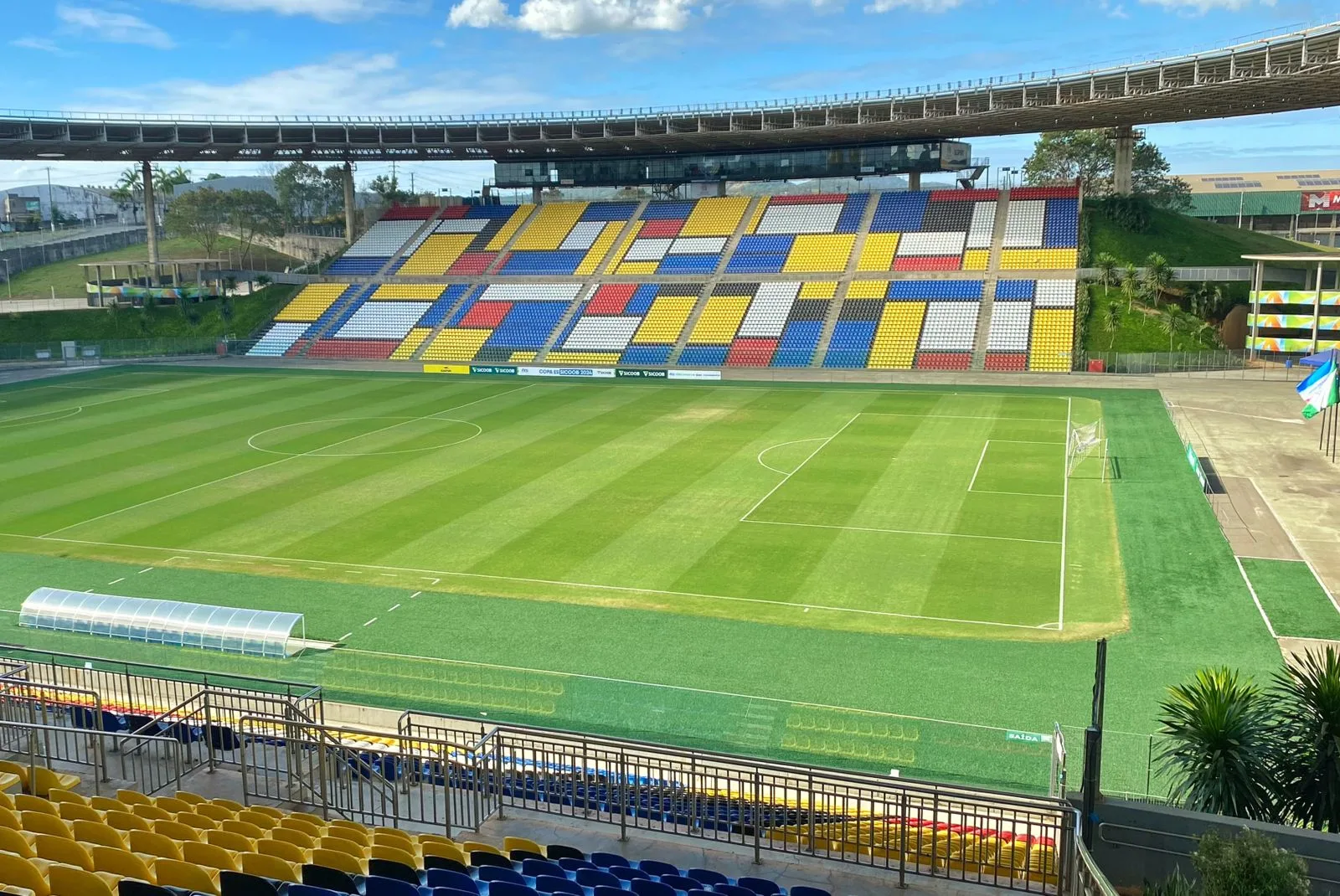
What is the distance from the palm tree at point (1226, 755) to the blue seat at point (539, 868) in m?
7.58

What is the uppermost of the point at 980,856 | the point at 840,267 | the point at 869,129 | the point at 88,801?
the point at 869,129

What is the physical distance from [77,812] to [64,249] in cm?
11132

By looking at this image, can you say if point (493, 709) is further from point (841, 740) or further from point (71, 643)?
point (71, 643)

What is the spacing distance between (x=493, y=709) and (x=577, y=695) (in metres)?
1.66

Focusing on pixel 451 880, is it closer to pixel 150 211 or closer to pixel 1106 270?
pixel 1106 270

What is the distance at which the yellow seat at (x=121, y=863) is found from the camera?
9102 mm

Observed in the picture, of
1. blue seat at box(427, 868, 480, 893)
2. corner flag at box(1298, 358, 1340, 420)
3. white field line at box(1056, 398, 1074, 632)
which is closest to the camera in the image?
blue seat at box(427, 868, 480, 893)

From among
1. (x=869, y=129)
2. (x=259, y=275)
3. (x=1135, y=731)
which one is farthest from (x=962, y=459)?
(x=259, y=275)

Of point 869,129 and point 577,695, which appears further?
point 869,129

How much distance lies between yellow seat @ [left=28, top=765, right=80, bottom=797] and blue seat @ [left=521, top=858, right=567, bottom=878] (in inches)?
218

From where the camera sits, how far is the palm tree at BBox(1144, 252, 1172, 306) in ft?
203

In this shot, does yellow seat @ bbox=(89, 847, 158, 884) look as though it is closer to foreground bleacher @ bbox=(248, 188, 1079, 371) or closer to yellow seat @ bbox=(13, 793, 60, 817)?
yellow seat @ bbox=(13, 793, 60, 817)

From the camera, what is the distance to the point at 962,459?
38.0 m

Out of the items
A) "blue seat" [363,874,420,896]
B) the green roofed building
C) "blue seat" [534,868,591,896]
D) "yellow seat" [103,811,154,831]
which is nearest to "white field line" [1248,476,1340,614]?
"blue seat" [534,868,591,896]
